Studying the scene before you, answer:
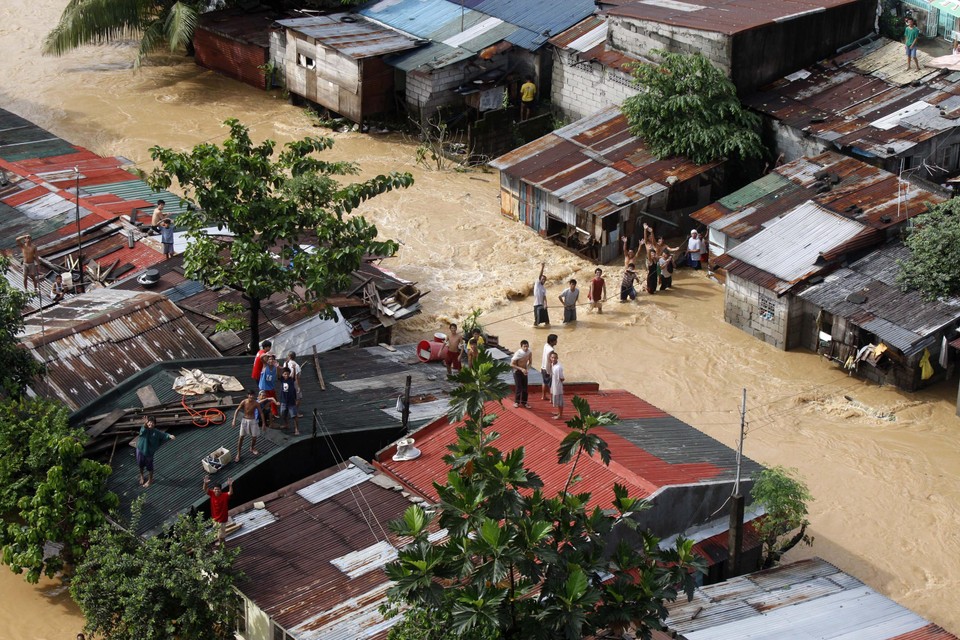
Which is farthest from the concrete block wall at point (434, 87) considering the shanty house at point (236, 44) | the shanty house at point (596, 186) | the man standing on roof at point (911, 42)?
the man standing on roof at point (911, 42)

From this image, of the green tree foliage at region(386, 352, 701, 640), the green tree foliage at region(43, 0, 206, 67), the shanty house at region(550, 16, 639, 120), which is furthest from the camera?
the green tree foliage at region(43, 0, 206, 67)

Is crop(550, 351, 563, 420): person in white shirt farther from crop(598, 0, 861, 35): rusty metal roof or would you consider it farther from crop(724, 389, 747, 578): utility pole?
crop(598, 0, 861, 35): rusty metal roof

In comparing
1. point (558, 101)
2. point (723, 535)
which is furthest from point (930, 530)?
point (558, 101)

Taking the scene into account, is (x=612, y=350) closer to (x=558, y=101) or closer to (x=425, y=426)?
(x=425, y=426)

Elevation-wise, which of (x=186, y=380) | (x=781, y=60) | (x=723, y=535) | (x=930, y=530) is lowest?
(x=930, y=530)

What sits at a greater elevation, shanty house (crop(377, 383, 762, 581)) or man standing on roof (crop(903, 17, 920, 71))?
man standing on roof (crop(903, 17, 920, 71))

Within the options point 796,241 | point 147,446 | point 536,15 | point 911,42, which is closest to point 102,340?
point 147,446

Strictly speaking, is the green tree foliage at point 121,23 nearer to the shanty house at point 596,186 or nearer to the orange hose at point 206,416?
the shanty house at point 596,186

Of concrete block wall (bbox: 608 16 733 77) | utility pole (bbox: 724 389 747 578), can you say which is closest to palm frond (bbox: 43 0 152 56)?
concrete block wall (bbox: 608 16 733 77)
